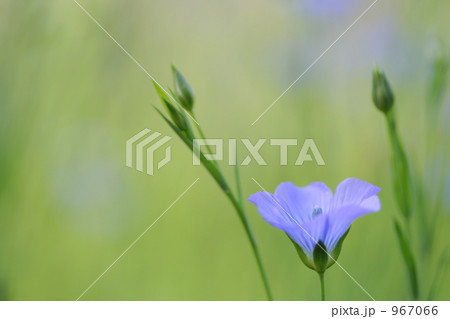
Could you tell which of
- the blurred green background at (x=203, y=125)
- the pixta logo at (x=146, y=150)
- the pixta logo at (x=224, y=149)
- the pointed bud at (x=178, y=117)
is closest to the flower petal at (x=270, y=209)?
the pointed bud at (x=178, y=117)

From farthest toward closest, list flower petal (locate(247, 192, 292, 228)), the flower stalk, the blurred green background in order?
the blurred green background < the flower stalk < flower petal (locate(247, 192, 292, 228))

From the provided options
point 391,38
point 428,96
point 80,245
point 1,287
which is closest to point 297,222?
point 428,96

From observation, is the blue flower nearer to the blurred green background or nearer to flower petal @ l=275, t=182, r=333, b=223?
flower petal @ l=275, t=182, r=333, b=223

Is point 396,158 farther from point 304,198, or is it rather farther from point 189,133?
point 189,133

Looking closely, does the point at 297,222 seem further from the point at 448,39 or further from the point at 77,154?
the point at 77,154

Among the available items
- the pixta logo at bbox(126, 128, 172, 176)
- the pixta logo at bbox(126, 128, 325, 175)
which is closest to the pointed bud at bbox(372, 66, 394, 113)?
the pixta logo at bbox(126, 128, 325, 175)
